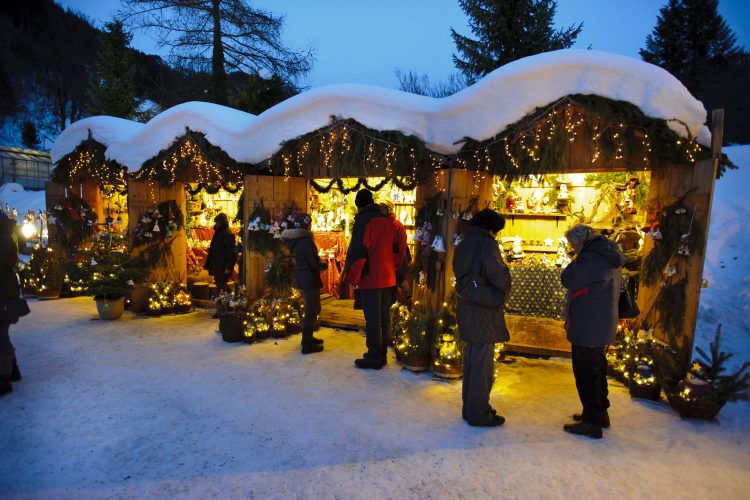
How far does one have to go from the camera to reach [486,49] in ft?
53.6

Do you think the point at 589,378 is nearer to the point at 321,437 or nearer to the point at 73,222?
the point at 321,437

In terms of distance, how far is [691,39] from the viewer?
2177cm

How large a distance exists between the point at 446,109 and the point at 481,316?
Answer: 2.91 m

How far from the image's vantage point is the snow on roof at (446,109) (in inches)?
184

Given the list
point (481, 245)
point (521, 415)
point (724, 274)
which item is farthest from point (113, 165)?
point (724, 274)

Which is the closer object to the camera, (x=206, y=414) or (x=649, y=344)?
(x=206, y=414)

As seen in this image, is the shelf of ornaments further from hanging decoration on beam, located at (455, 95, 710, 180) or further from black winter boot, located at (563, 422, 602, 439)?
black winter boot, located at (563, 422, 602, 439)

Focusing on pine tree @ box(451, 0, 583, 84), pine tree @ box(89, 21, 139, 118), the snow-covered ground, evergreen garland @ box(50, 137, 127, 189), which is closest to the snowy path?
the snow-covered ground

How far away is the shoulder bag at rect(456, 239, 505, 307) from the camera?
12.7 feet

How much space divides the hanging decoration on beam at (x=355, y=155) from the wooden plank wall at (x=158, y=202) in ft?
9.13

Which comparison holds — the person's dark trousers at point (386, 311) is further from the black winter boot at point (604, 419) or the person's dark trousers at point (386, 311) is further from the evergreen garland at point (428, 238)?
the black winter boot at point (604, 419)

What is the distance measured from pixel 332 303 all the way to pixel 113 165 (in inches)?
203

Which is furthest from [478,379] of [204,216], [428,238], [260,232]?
[204,216]

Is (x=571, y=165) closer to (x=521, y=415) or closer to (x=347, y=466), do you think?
(x=521, y=415)
